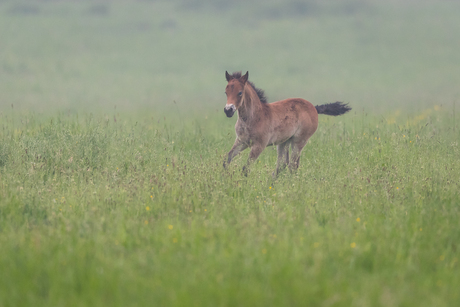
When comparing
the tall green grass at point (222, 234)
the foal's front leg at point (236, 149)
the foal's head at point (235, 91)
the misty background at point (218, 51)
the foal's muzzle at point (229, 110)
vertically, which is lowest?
the tall green grass at point (222, 234)

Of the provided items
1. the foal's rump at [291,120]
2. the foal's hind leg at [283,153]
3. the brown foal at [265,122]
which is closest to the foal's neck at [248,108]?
the brown foal at [265,122]

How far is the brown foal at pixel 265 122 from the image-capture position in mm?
8031

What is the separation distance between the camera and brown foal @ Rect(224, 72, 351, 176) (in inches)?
316

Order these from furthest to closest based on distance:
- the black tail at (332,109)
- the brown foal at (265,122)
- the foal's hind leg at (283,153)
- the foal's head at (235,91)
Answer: the black tail at (332,109)
the foal's hind leg at (283,153)
the brown foal at (265,122)
the foal's head at (235,91)

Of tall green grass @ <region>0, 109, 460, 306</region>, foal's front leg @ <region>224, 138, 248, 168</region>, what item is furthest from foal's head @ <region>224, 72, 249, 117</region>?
tall green grass @ <region>0, 109, 460, 306</region>

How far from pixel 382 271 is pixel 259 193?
262 cm

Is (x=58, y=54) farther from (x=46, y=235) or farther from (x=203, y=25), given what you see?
(x=46, y=235)

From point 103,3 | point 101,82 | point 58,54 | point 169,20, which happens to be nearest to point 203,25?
point 169,20

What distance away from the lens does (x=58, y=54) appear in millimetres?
43250

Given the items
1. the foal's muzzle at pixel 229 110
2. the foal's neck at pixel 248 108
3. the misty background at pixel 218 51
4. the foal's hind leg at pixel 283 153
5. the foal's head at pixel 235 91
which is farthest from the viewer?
the misty background at pixel 218 51

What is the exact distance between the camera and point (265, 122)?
839 cm

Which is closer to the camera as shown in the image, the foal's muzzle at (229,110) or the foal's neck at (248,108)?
the foal's muzzle at (229,110)

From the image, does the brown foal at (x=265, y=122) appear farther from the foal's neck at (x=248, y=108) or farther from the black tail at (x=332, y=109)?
the black tail at (x=332, y=109)

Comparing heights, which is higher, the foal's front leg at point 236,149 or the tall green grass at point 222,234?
the foal's front leg at point 236,149
